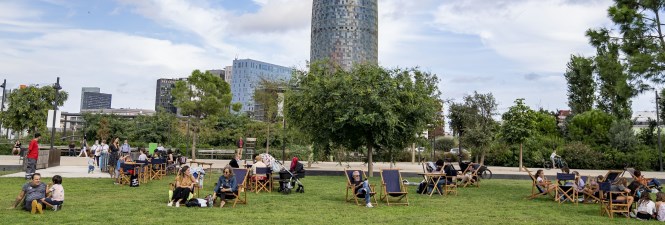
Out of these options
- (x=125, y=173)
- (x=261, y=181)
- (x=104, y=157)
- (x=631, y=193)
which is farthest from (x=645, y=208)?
(x=104, y=157)

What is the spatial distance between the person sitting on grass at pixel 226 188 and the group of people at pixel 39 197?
282 cm

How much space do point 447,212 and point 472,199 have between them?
9.08ft

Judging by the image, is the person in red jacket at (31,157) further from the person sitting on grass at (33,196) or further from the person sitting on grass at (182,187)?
the person sitting on grass at (182,187)

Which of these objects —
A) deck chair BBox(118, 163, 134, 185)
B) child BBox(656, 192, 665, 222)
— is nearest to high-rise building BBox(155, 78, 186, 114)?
deck chair BBox(118, 163, 134, 185)

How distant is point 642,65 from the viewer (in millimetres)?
13047

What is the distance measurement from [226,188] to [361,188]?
9.44ft

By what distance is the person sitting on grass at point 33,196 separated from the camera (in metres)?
8.75

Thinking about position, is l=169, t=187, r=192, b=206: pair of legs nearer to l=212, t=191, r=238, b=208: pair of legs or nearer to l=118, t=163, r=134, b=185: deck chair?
l=212, t=191, r=238, b=208: pair of legs

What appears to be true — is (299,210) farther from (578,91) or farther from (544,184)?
(578,91)

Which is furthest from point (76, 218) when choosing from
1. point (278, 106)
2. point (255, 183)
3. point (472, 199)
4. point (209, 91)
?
point (278, 106)

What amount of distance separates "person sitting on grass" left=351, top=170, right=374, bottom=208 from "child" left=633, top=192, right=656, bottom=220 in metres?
5.13

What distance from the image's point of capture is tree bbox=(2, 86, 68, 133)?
41.8 meters

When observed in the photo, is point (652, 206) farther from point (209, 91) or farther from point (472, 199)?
point (209, 91)

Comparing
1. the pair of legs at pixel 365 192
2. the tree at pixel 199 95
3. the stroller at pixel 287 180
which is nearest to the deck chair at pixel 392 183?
the pair of legs at pixel 365 192
